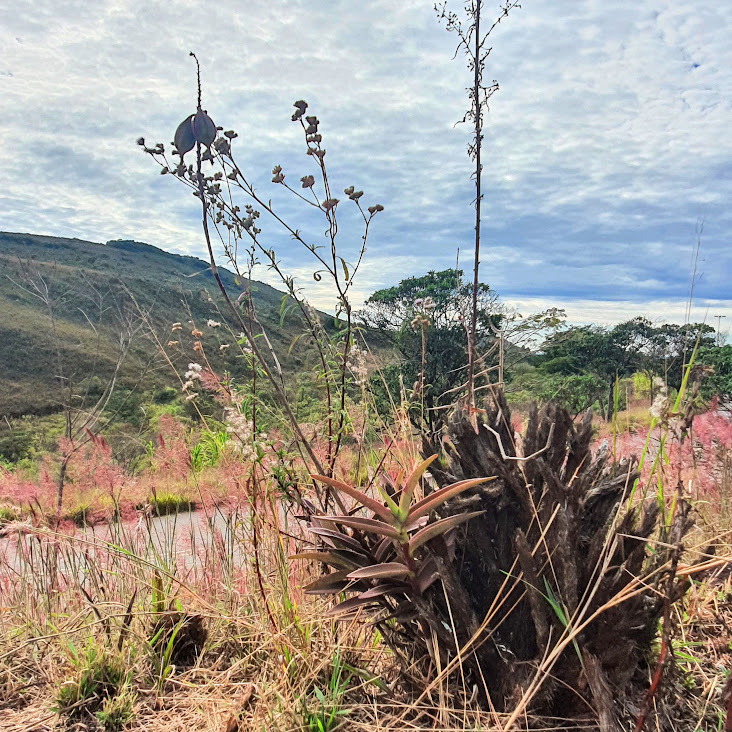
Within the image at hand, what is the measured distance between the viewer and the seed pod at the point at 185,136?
1.44 metres

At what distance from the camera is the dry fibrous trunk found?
4.21ft

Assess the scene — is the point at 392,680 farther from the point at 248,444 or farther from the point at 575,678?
the point at 248,444

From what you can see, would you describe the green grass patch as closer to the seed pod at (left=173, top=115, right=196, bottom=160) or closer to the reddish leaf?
the reddish leaf

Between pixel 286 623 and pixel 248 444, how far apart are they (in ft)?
1.87

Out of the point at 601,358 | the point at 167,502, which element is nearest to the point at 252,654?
the point at 167,502

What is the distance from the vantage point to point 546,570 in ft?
4.50

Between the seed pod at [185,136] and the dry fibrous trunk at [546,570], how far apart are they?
1048 millimetres

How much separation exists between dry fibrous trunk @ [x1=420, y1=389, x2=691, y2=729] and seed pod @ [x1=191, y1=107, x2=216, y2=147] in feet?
3.31

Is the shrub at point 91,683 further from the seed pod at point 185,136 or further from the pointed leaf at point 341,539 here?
the seed pod at point 185,136

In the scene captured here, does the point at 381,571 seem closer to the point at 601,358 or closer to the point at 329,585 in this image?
the point at 329,585

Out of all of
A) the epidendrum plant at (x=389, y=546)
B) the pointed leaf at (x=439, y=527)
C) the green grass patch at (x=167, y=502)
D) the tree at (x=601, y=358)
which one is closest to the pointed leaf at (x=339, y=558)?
the epidendrum plant at (x=389, y=546)

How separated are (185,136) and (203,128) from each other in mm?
59

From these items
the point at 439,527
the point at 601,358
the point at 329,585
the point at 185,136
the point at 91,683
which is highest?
the point at 185,136

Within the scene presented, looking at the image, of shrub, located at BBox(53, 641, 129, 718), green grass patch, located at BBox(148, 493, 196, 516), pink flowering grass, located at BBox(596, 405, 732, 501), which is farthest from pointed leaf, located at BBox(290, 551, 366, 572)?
pink flowering grass, located at BBox(596, 405, 732, 501)
